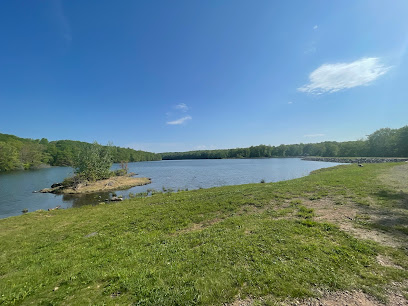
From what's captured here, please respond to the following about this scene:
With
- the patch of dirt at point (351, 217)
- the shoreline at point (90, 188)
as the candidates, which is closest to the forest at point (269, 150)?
the shoreline at point (90, 188)

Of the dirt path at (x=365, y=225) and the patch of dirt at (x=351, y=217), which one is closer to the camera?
the dirt path at (x=365, y=225)

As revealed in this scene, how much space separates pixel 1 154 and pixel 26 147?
1033 inches

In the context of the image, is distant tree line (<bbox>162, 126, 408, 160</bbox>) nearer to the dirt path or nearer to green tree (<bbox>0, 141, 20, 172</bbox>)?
the dirt path

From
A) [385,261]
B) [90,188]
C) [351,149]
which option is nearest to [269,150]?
[351,149]

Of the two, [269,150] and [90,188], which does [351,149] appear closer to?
[269,150]

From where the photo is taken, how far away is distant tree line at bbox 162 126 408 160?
3191 inches

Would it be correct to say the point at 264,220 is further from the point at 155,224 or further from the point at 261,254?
the point at 155,224

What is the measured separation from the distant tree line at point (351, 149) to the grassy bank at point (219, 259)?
108 meters

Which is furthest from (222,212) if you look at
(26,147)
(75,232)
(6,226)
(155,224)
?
(26,147)

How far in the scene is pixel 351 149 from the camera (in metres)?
108

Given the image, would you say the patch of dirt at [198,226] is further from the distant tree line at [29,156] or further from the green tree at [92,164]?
the distant tree line at [29,156]

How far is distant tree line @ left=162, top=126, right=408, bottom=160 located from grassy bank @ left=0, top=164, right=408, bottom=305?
353ft

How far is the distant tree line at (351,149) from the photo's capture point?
81062mm

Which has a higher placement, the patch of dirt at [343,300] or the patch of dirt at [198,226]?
the patch of dirt at [343,300]
